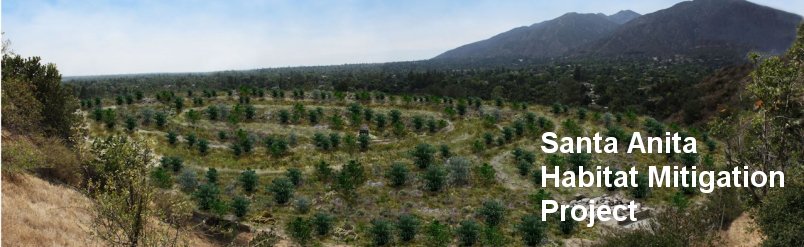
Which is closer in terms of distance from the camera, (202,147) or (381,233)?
(381,233)

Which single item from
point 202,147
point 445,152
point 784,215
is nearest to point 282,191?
point 202,147

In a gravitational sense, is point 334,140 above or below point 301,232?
above

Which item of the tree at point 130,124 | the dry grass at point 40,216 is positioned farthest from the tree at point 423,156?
the tree at point 130,124

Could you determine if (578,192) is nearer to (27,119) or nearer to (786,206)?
(786,206)

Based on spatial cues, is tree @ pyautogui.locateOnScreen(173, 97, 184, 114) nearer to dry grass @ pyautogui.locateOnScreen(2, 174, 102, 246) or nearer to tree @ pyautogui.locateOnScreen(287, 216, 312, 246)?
dry grass @ pyautogui.locateOnScreen(2, 174, 102, 246)

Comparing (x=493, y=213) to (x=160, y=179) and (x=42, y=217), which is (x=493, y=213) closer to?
(x=160, y=179)

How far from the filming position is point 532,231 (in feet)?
93.4

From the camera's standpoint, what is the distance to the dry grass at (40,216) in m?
17.0

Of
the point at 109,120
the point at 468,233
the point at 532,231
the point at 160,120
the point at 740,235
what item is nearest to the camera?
the point at 740,235

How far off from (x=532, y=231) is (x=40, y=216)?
24926 mm

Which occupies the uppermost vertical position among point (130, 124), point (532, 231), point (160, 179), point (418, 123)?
point (130, 124)

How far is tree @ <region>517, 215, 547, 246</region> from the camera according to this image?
1116 inches

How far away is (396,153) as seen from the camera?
49.0 m

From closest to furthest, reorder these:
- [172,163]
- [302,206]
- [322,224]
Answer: [322,224] < [302,206] < [172,163]
